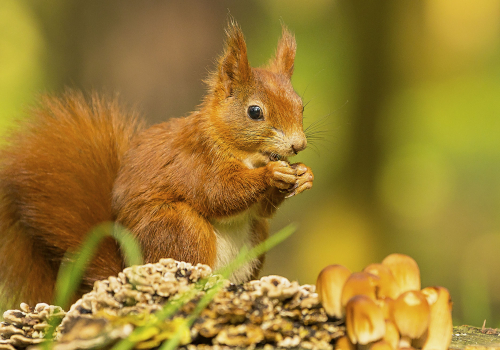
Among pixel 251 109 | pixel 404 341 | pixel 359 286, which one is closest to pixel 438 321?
pixel 404 341

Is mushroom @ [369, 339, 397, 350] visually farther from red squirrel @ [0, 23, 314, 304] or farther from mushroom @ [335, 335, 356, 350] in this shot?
red squirrel @ [0, 23, 314, 304]

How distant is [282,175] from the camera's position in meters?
1.53

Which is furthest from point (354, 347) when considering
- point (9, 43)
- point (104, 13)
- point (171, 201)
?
point (9, 43)

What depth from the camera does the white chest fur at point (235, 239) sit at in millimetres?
1675

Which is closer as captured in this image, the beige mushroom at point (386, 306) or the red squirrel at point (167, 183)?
the beige mushroom at point (386, 306)

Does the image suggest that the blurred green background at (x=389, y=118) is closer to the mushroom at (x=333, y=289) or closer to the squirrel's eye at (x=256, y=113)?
the squirrel's eye at (x=256, y=113)

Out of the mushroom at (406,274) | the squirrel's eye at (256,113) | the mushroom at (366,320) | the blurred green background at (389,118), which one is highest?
the blurred green background at (389,118)

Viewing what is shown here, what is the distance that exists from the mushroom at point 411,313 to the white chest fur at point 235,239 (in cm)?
74

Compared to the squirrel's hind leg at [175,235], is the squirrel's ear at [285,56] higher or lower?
higher

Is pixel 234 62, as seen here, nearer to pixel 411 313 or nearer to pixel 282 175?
pixel 282 175

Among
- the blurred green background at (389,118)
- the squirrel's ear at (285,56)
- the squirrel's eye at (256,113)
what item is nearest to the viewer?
the squirrel's eye at (256,113)

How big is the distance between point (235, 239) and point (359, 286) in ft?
2.58

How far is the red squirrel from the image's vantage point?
1.59m

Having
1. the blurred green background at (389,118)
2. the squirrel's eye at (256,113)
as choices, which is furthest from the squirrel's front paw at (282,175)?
the blurred green background at (389,118)
